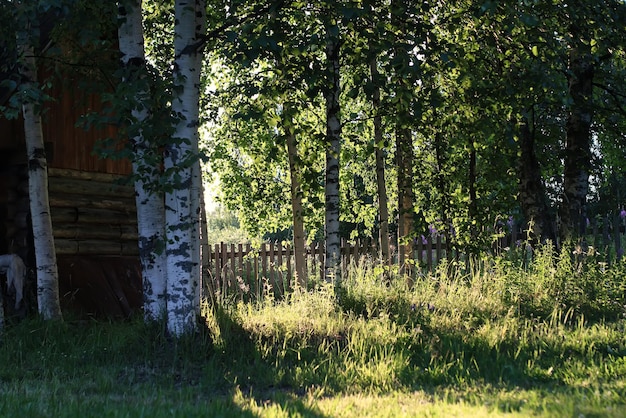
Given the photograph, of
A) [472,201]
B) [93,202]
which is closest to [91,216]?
[93,202]

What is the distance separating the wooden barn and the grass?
6.50 ft

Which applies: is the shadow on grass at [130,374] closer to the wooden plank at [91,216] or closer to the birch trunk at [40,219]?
the birch trunk at [40,219]

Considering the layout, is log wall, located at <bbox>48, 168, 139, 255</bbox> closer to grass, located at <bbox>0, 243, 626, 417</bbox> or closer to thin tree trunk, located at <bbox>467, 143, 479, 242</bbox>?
grass, located at <bbox>0, 243, 626, 417</bbox>

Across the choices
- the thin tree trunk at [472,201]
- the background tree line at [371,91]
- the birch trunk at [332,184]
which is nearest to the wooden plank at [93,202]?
the background tree line at [371,91]

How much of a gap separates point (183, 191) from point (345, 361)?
99.2 inches

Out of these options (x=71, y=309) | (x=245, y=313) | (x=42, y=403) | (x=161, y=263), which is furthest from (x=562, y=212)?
(x=42, y=403)

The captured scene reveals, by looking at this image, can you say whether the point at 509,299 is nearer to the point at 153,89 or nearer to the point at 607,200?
the point at 153,89

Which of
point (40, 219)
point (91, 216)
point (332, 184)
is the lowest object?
point (40, 219)

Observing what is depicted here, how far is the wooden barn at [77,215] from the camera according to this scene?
10.4 m

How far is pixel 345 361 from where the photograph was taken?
6.52 metres

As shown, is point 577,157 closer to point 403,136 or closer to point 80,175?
point 403,136

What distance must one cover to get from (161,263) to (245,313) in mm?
1205

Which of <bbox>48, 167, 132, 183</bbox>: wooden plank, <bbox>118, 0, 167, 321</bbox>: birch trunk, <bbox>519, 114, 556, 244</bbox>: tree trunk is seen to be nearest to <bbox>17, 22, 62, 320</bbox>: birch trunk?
<bbox>118, 0, 167, 321</bbox>: birch trunk

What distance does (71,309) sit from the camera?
1010 cm
